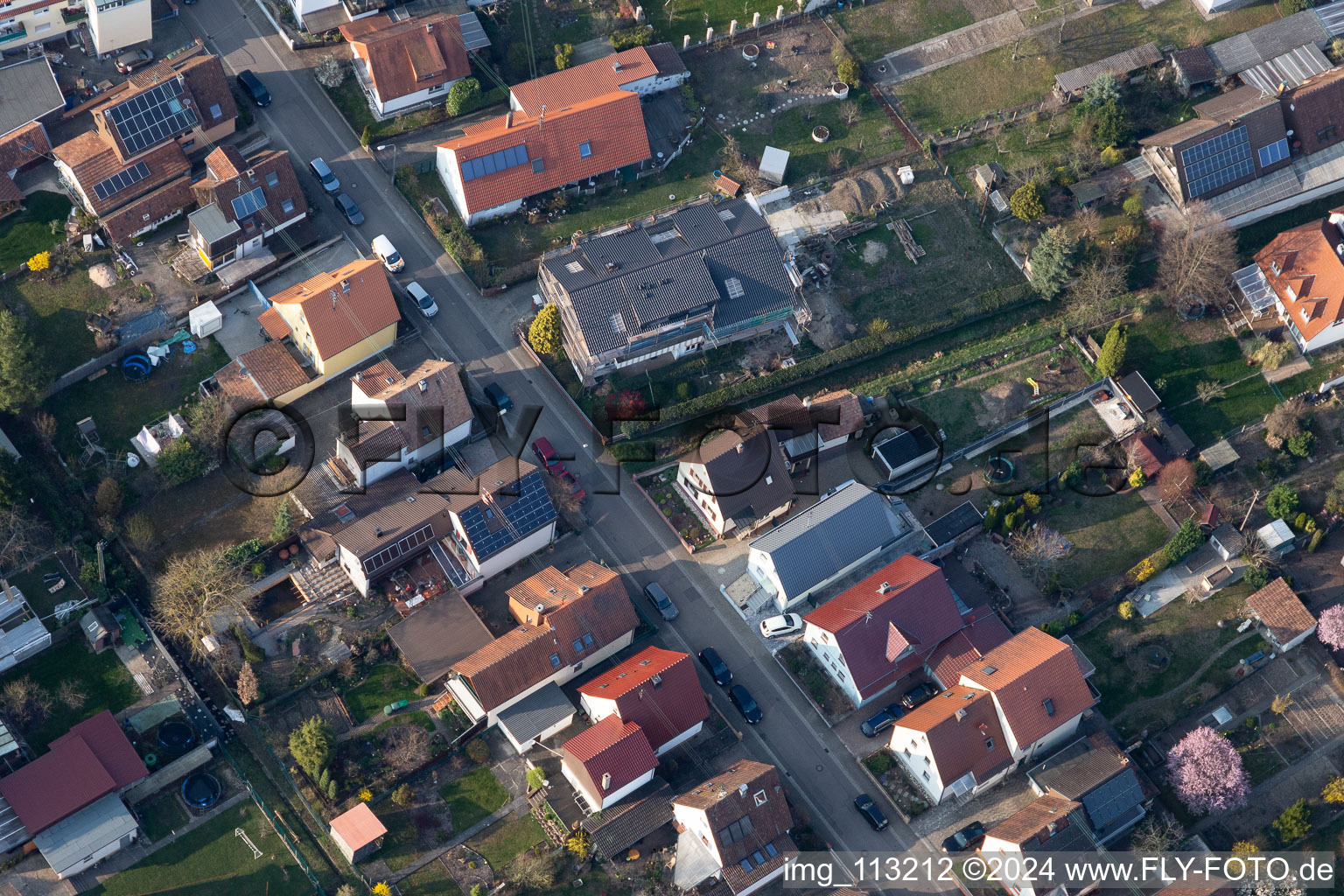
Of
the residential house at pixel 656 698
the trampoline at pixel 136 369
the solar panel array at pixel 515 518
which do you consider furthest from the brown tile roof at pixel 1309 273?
the trampoline at pixel 136 369

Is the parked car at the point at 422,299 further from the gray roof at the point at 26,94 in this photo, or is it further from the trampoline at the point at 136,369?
the gray roof at the point at 26,94

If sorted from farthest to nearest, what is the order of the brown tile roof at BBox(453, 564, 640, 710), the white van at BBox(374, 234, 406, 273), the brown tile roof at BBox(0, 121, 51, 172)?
the white van at BBox(374, 234, 406, 273)
the brown tile roof at BBox(0, 121, 51, 172)
the brown tile roof at BBox(453, 564, 640, 710)

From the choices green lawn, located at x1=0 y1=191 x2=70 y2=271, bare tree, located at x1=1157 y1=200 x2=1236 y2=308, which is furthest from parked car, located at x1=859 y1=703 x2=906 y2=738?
green lawn, located at x1=0 y1=191 x2=70 y2=271

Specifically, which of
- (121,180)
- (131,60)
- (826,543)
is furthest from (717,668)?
(131,60)

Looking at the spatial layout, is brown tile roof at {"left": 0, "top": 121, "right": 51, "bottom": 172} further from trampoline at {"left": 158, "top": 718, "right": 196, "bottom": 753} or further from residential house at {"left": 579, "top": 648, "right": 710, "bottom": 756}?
residential house at {"left": 579, "top": 648, "right": 710, "bottom": 756}

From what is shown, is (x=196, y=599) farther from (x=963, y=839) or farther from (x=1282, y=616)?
(x=1282, y=616)

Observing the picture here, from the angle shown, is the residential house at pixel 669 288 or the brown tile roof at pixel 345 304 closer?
the brown tile roof at pixel 345 304
